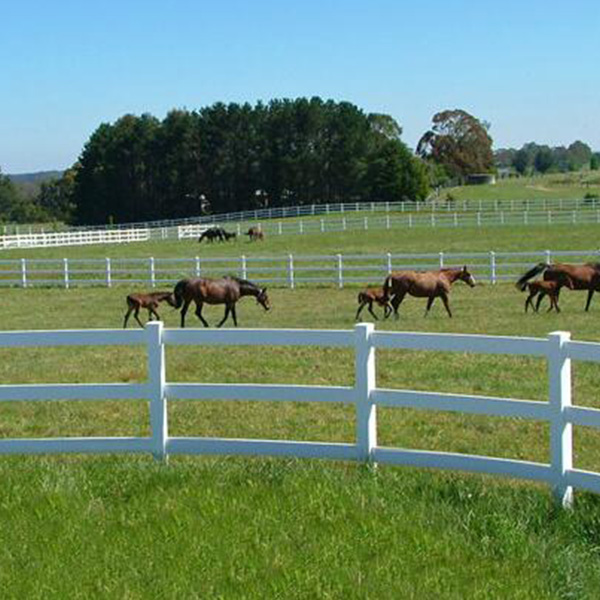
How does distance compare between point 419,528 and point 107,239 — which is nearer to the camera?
point 419,528

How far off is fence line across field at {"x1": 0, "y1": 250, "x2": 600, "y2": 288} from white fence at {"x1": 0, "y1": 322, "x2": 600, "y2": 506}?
74.4ft

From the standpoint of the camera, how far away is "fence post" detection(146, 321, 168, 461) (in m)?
8.30

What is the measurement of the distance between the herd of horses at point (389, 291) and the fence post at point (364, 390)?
1463 cm

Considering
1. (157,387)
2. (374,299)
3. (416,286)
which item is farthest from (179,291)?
(157,387)

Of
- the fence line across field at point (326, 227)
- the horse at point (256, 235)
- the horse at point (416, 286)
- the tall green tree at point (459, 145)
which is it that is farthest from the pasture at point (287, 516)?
the tall green tree at point (459, 145)

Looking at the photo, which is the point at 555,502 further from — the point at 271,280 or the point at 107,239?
the point at 107,239

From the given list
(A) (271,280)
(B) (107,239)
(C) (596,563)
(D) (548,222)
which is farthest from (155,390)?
(B) (107,239)

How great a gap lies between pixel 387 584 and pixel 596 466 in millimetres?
3664

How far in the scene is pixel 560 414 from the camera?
23.4 ft

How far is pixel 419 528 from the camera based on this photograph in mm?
6348

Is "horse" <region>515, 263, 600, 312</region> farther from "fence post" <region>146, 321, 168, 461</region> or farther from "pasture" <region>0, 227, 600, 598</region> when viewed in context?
"fence post" <region>146, 321, 168, 461</region>

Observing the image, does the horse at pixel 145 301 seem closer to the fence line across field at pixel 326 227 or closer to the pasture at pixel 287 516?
the pasture at pixel 287 516

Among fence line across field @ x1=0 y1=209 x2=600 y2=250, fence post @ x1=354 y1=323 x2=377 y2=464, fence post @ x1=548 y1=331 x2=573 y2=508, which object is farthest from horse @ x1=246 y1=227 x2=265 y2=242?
fence post @ x1=548 y1=331 x2=573 y2=508

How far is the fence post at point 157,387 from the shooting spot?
830cm
